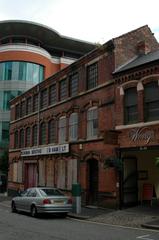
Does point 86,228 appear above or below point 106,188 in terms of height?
below

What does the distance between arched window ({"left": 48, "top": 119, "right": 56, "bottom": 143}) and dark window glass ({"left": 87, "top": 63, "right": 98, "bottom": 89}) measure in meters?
5.60

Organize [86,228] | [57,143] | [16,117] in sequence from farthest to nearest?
[16,117]
[57,143]
[86,228]

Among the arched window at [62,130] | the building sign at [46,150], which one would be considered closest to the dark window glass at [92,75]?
the arched window at [62,130]

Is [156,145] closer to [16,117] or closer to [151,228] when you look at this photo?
[151,228]

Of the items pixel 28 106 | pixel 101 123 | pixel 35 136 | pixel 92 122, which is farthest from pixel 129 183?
pixel 28 106

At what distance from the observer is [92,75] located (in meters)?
23.9

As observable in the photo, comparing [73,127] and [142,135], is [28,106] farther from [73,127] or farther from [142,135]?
[142,135]

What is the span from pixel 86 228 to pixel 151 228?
2449 millimetres

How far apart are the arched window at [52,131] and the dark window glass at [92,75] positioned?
5603 millimetres

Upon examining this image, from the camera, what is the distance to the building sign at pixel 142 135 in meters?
18.4

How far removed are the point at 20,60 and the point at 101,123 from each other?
1235 inches

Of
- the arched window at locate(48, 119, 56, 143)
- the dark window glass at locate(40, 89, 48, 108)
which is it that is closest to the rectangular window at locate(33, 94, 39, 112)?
the dark window glass at locate(40, 89, 48, 108)

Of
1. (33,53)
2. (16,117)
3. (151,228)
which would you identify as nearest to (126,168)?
(151,228)

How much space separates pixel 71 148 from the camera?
25125 mm
